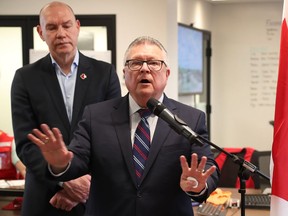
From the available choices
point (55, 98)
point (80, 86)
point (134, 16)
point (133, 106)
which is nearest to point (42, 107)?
point (55, 98)

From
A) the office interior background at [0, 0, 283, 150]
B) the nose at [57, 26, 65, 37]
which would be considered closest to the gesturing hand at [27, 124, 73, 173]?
the nose at [57, 26, 65, 37]

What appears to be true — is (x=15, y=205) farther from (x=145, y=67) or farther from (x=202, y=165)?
(x=202, y=165)

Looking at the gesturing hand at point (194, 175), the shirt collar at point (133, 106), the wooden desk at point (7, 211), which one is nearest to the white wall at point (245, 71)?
the wooden desk at point (7, 211)

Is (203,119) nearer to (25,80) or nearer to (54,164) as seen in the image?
(54,164)

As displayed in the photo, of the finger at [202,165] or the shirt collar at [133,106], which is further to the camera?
the shirt collar at [133,106]

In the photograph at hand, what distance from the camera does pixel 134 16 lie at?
505 cm

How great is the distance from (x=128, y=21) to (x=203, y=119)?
11.2 feet

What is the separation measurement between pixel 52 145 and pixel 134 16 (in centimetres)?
369

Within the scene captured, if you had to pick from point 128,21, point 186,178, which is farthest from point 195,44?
point 186,178

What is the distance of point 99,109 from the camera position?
1.86 meters

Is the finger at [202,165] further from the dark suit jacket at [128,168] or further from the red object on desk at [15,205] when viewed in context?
the red object on desk at [15,205]

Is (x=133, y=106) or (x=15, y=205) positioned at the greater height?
(x=133, y=106)

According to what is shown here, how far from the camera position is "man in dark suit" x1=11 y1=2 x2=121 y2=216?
2.12 meters

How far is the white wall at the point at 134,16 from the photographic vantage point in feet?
16.4
